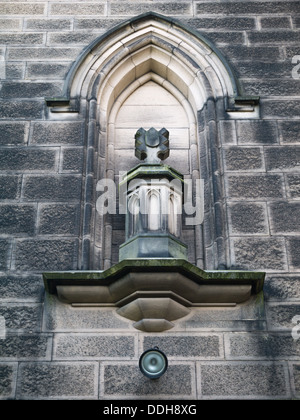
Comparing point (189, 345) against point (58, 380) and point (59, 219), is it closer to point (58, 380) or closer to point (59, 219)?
point (58, 380)

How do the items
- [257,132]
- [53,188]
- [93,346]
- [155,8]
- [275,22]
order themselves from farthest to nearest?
[155,8]
[275,22]
[257,132]
[53,188]
[93,346]

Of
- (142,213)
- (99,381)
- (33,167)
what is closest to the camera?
(99,381)

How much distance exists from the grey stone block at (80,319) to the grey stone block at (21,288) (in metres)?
0.14

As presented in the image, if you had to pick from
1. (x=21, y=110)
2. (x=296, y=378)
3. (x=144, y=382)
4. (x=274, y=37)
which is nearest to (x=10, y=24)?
(x=21, y=110)

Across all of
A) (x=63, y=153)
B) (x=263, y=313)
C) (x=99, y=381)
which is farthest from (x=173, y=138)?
(x=99, y=381)

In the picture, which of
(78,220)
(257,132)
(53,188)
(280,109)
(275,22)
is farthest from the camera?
(275,22)

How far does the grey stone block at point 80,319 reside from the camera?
4883 mm

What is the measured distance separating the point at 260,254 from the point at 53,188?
1.79 metres

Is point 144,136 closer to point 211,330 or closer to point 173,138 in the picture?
point 173,138

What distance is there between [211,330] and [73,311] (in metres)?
1.04

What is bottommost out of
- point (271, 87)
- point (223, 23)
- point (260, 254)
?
point (260, 254)

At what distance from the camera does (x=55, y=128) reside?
5898 millimetres

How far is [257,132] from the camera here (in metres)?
5.86

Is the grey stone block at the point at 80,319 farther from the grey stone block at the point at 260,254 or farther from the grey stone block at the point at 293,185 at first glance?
the grey stone block at the point at 293,185
